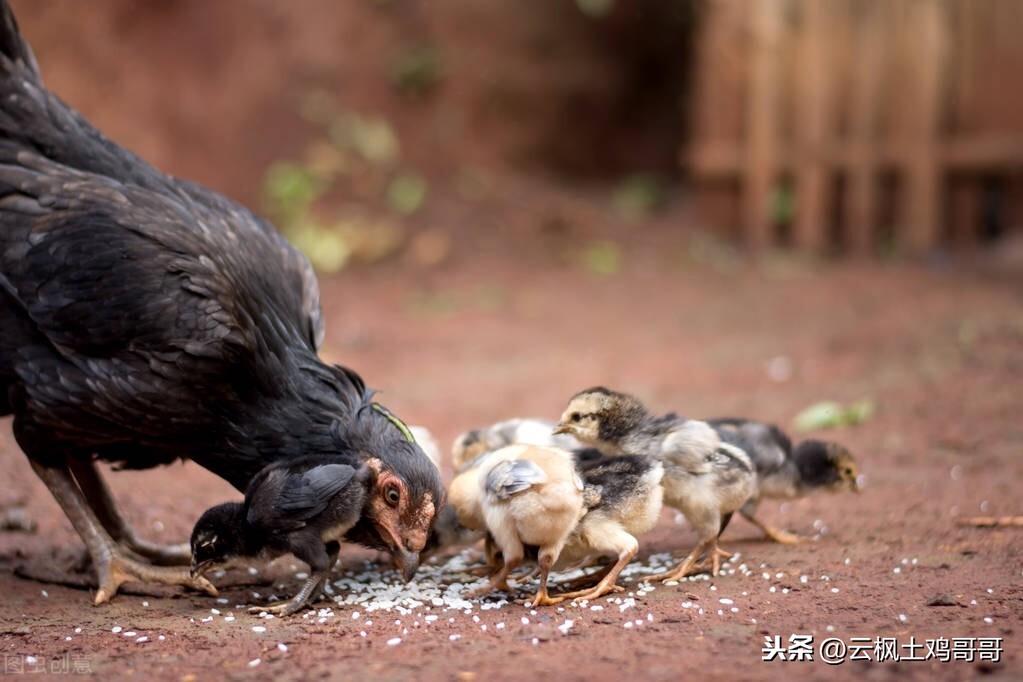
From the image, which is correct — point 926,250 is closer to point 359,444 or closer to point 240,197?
point 240,197

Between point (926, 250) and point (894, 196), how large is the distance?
0.75 meters

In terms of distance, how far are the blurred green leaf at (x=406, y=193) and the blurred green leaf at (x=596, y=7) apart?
318 cm

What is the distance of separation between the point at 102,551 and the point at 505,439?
175 cm

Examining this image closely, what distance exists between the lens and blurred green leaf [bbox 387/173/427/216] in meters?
11.6

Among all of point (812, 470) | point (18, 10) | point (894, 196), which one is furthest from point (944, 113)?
point (18, 10)

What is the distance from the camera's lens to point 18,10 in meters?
10.3

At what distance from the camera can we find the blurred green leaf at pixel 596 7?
12938mm

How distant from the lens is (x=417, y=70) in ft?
39.2

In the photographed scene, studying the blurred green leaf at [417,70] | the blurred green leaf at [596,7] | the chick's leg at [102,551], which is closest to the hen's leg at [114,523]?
the chick's leg at [102,551]

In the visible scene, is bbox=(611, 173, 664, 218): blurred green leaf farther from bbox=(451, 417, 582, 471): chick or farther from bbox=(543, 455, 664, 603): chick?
bbox=(543, 455, 664, 603): chick

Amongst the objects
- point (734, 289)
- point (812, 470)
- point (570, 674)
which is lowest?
point (570, 674)

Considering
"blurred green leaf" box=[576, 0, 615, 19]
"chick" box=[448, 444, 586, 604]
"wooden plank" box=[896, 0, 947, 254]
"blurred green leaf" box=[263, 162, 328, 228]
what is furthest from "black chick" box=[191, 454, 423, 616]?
"blurred green leaf" box=[576, 0, 615, 19]

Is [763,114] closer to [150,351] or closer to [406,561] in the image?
[406,561]

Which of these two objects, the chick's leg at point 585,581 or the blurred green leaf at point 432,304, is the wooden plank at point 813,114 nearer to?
the blurred green leaf at point 432,304
